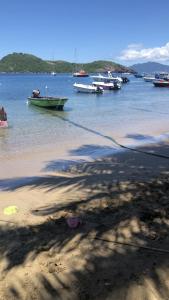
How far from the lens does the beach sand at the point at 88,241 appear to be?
5.22m

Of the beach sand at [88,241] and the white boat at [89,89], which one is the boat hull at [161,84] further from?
the beach sand at [88,241]

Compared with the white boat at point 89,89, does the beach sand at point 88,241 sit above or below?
above

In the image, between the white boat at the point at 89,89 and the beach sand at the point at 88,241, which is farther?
the white boat at the point at 89,89

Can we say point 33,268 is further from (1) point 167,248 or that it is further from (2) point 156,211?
(2) point 156,211

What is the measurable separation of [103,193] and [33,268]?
11.9 feet

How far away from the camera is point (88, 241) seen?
6.44 m

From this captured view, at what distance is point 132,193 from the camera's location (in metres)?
8.86

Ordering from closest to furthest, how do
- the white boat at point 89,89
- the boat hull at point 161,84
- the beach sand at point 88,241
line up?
the beach sand at point 88,241 → the white boat at point 89,89 → the boat hull at point 161,84

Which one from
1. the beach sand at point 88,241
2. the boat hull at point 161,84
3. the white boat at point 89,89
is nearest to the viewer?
the beach sand at point 88,241

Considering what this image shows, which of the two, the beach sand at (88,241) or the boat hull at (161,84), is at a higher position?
the beach sand at (88,241)

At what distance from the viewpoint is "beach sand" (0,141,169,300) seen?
5223mm

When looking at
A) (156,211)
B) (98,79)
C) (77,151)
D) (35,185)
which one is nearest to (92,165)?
(35,185)

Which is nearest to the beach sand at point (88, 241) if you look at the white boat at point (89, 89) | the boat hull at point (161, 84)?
the white boat at point (89, 89)

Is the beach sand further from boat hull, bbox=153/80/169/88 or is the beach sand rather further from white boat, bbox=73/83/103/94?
boat hull, bbox=153/80/169/88
